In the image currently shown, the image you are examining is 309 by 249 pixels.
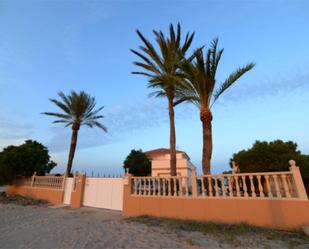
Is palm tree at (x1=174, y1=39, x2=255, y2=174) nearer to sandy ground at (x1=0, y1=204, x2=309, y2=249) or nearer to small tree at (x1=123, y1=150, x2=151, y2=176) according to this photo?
sandy ground at (x1=0, y1=204, x2=309, y2=249)

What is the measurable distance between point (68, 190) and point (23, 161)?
476cm

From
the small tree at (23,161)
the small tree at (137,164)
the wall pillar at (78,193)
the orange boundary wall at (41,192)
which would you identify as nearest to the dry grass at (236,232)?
the wall pillar at (78,193)

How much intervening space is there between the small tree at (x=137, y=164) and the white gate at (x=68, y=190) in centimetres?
1453

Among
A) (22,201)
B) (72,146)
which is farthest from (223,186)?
(72,146)

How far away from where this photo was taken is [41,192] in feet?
40.3

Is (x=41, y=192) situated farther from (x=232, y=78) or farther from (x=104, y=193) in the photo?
(x=232, y=78)

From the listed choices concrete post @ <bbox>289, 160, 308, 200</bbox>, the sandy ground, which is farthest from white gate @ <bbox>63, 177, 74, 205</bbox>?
concrete post @ <bbox>289, 160, 308, 200</bbox>

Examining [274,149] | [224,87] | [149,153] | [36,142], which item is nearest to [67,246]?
[224,87]

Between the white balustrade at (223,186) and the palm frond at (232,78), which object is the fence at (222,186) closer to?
the white balustrade at (223,186)

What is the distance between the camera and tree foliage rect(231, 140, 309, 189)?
44.1 ft

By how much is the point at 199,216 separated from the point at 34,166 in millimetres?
12929

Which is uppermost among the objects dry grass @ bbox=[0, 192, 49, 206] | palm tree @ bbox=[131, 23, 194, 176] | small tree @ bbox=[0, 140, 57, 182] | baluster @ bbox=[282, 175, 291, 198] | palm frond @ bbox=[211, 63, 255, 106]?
palm tree @ bbox=[131, 23, 194, 176]

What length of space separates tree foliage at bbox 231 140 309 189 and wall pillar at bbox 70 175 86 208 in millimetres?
13131

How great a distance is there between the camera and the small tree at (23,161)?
1272cm
